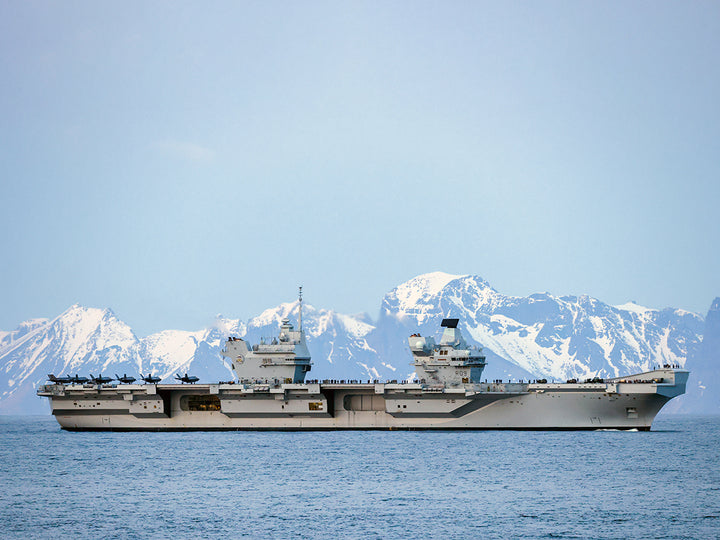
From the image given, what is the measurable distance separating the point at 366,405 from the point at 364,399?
0.47m

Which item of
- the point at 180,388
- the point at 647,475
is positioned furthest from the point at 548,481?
the point at 180,388

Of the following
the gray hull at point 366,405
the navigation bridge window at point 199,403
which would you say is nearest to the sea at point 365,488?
the gray hull at point 366,405

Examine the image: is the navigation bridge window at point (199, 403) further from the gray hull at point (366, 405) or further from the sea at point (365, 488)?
the sea at point (365, 488)

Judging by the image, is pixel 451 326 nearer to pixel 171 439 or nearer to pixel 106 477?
pixel 171 439

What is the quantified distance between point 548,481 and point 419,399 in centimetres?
2249

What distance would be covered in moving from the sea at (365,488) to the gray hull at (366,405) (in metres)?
1.60

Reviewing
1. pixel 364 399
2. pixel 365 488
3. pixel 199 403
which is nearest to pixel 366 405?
pixel 364 399

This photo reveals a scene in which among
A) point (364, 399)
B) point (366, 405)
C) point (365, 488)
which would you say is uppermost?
point (364, 399)

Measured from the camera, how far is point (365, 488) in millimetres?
45281

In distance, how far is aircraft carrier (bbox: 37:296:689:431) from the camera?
66.5 meters

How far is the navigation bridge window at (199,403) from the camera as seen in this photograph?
73.2 meters

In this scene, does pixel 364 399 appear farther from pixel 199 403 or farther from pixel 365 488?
pixel 365 488

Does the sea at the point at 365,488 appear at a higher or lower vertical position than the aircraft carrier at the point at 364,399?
lower

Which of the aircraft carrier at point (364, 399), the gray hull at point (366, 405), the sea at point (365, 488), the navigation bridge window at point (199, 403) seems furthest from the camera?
the navigation bridge window at point (199, 403)
